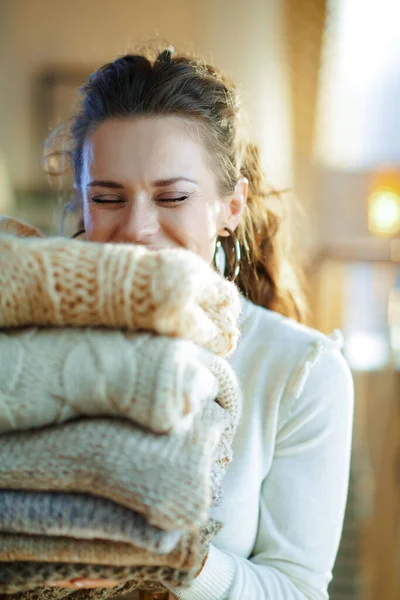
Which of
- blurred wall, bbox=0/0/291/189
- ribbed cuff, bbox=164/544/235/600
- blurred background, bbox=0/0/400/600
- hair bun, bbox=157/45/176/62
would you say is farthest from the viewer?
blurred wall, bbox=0/0/291/189

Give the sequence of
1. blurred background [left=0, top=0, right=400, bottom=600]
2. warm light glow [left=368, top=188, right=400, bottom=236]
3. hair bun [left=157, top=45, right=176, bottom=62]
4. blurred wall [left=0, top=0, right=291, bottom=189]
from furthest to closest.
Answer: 1. warm light glow [left=368, top=188, right=400, bottom=236]
2. blurred wall [left=0, top=0, right=291, bottom=189]
3. blurred background [left=0, top=0, right=400, bottom=600]
4. hair bun [left=157, top=45, right=176, bottom=62]

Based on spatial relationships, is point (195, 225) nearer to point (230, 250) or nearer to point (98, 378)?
point (230, 250)

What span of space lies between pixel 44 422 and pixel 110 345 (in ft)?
0.25

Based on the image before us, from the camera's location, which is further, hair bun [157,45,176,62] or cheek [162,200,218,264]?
hair bun [157,45,176,62]

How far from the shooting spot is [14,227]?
70 centimetres

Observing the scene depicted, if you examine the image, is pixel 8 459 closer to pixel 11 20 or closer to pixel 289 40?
pixel 289 40

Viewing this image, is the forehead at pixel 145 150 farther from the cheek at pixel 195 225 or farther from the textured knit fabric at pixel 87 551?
the textured knit fabric at pixel 87 551

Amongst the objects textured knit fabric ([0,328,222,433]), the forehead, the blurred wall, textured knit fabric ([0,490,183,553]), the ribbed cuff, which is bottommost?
the ribbed cuff

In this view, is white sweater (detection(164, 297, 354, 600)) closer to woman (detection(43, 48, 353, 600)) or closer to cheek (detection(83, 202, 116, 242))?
woman (detection(43, 48, 353, 600))

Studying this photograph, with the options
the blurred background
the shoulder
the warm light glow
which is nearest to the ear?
the shoulder

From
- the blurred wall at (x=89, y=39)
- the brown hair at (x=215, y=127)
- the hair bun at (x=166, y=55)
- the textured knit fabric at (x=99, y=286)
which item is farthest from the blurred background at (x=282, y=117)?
the textured knit fabric at (x=99, y=286)

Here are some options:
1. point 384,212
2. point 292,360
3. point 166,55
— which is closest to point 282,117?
point 384,212

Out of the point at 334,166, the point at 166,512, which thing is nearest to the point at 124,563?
the point at 166,512

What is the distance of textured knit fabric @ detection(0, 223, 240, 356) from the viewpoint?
0.51 metres
